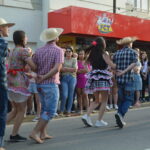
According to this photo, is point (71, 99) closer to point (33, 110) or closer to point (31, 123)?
point (33, 110)

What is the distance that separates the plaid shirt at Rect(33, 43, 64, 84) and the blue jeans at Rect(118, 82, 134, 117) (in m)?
1.85

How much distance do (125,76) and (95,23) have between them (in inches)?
323

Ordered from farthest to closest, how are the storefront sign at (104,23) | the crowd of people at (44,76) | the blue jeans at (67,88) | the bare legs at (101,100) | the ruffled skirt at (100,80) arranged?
the storefront sign at (104,23) < the blue jeans at (67,88) < the bare legs at (101,100) < the ruffled skirt at (100,80) < the crowd of people at (44,76)

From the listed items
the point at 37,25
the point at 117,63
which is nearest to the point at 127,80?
the point at 117,63

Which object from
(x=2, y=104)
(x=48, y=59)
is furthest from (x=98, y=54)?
(x=2, y=104)

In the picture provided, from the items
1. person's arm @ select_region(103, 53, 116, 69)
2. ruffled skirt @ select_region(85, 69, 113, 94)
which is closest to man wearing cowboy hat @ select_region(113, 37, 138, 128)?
person's arm @ select_region(103, 53, 116, 69)

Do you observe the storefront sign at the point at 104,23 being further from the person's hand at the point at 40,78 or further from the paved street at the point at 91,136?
the person's hand at the point at 40,78

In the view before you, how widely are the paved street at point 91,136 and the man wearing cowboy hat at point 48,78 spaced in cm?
35

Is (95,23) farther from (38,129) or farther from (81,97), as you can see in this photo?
(38,129)

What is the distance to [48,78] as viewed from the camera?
5199mm

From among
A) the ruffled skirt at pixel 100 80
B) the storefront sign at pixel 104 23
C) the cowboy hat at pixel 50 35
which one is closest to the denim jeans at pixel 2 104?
the cowboy hat at pixel 50 35

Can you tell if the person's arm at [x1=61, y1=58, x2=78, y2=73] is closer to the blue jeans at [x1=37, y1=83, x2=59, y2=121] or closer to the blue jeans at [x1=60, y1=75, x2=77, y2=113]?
the blue jeans at [x1=60, y1=75, x2=77, y2=113]

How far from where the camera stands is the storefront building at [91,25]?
1360cm

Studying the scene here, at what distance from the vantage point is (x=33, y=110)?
9.21m
